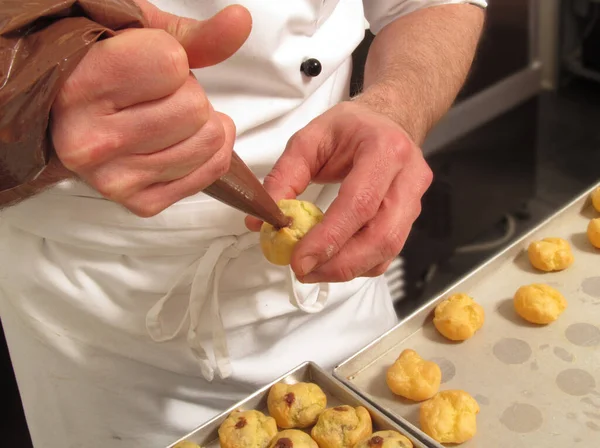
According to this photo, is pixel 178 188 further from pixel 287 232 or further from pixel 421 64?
pixel 421 64

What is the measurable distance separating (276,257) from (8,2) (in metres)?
0.49

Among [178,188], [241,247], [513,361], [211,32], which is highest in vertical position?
[211,32]

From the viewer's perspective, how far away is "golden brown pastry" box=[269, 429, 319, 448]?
2.70 feet

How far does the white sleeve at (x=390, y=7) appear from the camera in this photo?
1.29 metres

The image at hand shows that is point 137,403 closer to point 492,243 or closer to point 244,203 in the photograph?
point 244,203

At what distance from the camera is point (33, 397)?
1.20 meters

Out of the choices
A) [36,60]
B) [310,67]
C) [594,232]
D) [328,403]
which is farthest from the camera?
[594,232]

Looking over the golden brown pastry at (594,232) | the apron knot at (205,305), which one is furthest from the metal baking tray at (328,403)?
→ the golden brown pastry at (594,232)

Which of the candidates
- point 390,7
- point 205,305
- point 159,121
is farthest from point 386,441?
point 390,7

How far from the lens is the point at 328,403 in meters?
0.91

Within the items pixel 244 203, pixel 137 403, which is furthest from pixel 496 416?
pixel 137 403

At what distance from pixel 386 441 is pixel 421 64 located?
2.36ft

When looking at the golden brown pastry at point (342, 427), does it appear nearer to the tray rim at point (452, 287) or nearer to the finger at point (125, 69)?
the tray rim at point (452, 287)

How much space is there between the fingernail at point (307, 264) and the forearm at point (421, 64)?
34 cm
